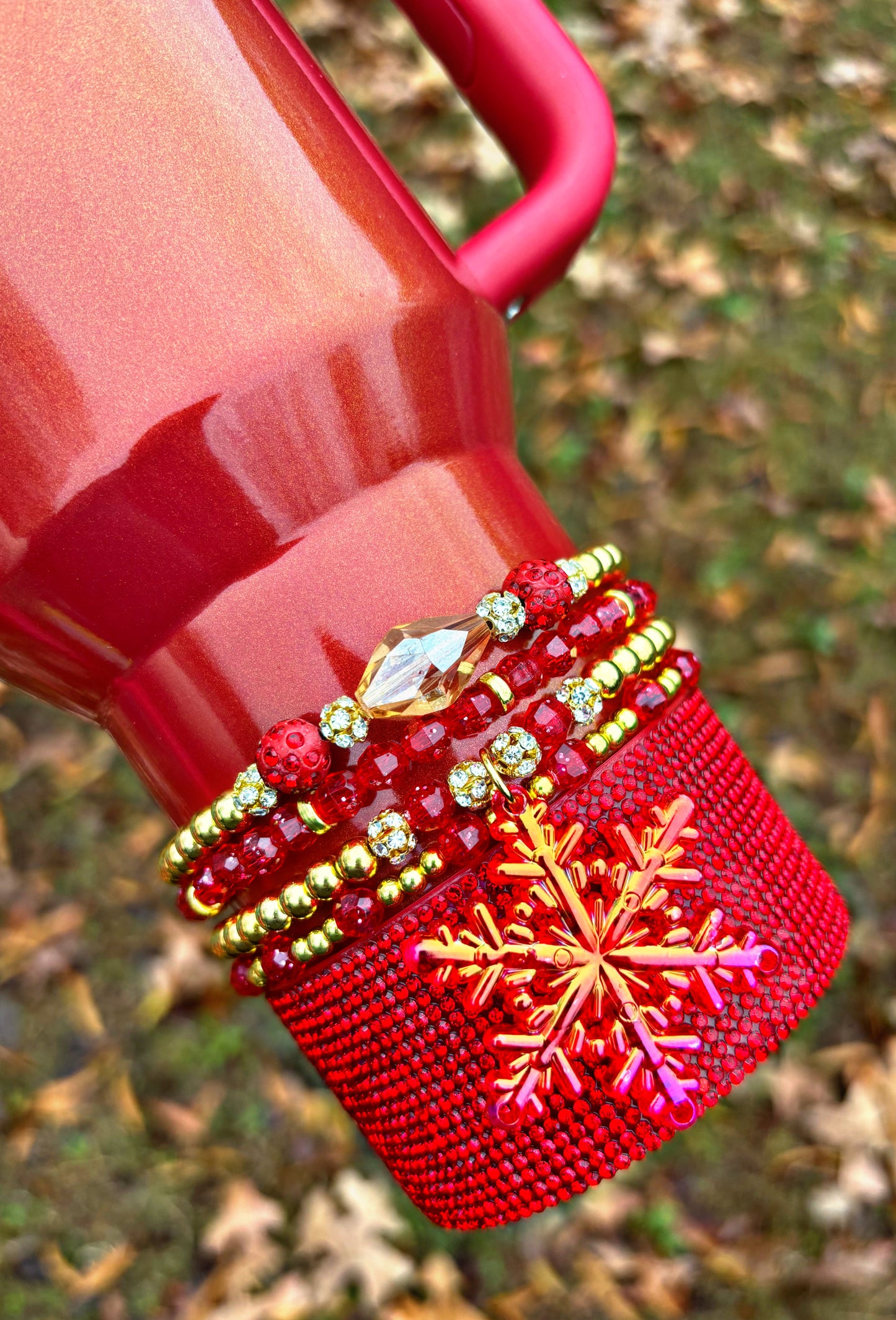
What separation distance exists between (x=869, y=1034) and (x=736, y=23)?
1.64 meters

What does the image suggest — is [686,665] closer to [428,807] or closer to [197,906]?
[428,807]

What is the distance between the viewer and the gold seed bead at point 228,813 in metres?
0.56

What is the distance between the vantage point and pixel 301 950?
1.90 ft

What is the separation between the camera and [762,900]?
0.61 m

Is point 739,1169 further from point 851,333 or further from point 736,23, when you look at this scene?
point 736,23

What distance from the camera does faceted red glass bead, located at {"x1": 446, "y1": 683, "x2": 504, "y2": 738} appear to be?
0.57 meters

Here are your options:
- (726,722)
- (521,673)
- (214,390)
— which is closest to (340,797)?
(521,673)

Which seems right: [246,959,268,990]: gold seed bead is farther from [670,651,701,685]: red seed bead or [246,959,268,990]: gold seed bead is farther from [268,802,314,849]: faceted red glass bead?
[670,651,701,685]: red seed bead

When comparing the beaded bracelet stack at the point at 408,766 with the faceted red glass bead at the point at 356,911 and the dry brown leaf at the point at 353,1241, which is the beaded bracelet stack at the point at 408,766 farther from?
the dry brown leaf at the point at 353,1241

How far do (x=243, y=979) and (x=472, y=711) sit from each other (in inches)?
8.9

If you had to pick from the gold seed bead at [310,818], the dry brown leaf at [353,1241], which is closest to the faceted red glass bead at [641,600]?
the gold seed bead at [310,818]

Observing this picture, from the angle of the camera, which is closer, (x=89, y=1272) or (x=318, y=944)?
(x=318, y=944)

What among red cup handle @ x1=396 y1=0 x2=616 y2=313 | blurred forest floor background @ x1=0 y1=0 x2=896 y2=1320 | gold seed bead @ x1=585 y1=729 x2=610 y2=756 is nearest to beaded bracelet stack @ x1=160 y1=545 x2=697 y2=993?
gold seed bead @ x1=585 y1=729 x2=610 y2=756

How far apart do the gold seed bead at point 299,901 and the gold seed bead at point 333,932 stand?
1cm
